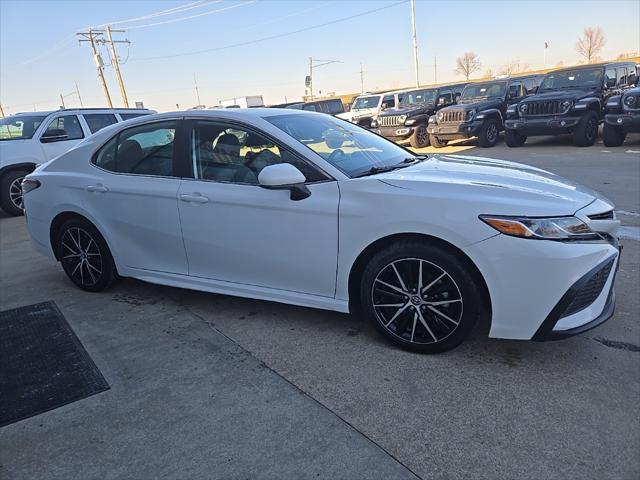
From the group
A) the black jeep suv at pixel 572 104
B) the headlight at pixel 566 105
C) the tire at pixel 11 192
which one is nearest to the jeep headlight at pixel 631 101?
the black jeep suv at pixel 572 104

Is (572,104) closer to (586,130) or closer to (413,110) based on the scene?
(586,130)

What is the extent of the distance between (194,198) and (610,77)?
13252mm

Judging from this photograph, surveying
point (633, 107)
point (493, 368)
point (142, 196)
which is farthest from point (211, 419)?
point (633, 107)

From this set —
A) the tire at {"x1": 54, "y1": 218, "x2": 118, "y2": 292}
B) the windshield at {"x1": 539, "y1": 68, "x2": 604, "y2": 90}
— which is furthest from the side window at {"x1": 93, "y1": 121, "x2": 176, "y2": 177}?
the windshield at {"x1": 539, "y1": 68, "x2": 604, "y2": 90}

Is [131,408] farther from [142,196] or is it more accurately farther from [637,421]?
[637,421]

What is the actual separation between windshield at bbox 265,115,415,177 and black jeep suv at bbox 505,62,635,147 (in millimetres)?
10120

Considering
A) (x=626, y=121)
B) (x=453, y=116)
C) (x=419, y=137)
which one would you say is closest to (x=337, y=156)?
(x=626, y=121)

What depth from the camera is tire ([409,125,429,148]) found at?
52.6ft

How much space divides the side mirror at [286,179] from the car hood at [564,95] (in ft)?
37.7

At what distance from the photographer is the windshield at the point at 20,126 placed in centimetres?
915

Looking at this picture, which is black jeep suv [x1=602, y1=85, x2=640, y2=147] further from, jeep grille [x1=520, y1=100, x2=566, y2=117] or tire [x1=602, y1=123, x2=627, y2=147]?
jeep grille [x1=520, y1=100, x2=566, y2=117]

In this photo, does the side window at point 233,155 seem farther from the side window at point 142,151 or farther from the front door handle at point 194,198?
the side window at point 142,151

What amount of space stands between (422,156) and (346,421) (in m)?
2.34

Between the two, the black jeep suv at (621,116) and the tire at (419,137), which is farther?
the tire at (419,137)
